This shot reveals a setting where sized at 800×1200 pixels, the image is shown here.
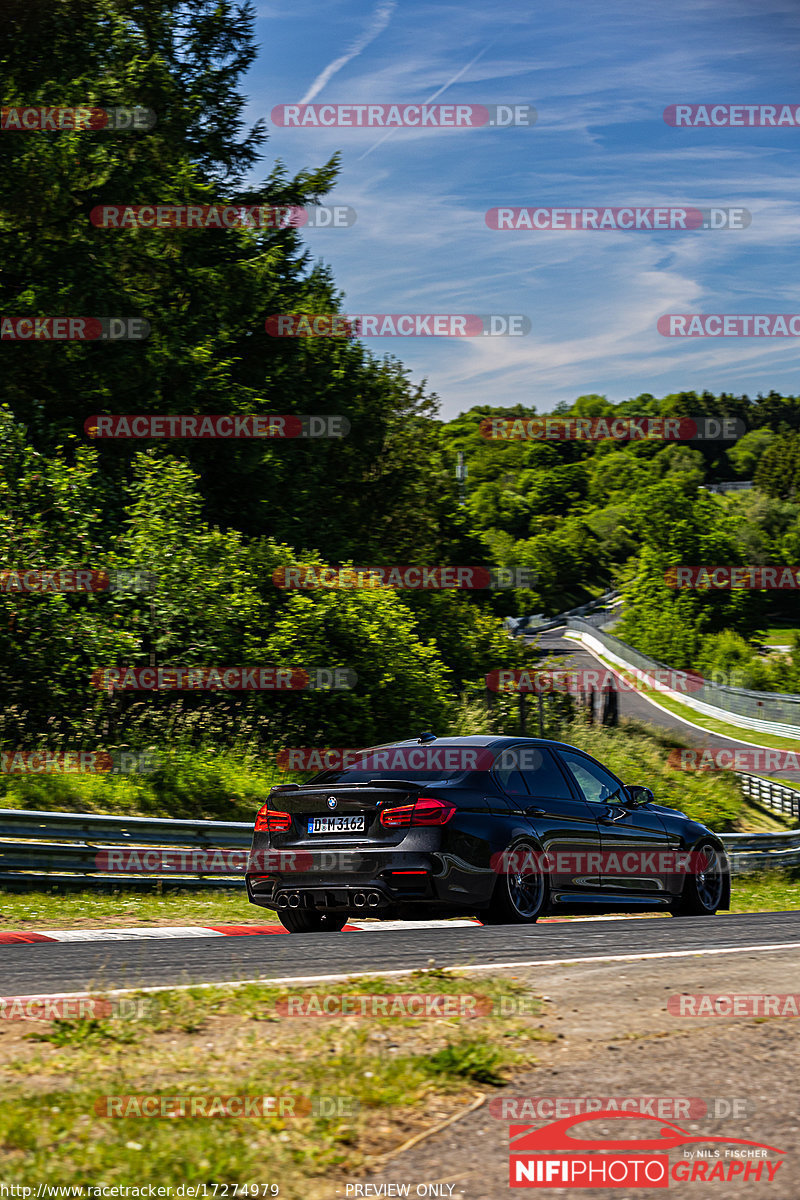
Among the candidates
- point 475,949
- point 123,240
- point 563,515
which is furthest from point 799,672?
point 563,515

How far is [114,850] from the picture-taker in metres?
12.0

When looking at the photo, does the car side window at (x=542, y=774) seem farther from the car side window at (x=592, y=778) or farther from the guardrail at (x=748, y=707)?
the guardrail at (x=748, y=707)

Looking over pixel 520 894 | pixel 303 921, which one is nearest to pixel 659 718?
pixel 303 921

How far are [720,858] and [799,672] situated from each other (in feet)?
223

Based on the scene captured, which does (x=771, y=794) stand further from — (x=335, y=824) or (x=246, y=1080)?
(x=246, y=1080)

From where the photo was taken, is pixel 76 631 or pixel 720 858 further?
pixel 76 631

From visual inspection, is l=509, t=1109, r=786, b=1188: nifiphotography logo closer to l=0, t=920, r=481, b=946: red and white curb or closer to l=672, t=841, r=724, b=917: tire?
l=0, t=920, r=481, b=946: red and white curb

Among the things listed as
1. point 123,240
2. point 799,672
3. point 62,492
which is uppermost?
point 123,240

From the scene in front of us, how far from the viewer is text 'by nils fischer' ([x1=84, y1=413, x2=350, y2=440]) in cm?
2519

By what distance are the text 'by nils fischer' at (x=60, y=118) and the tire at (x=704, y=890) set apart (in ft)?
68.9

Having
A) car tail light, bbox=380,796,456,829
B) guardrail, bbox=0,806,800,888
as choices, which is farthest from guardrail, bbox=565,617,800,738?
car tail light, bbox=380,796,456,829

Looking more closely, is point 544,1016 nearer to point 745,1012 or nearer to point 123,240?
point 745,1012

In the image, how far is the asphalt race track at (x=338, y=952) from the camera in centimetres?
610

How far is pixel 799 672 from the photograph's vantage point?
75562 millimetres
